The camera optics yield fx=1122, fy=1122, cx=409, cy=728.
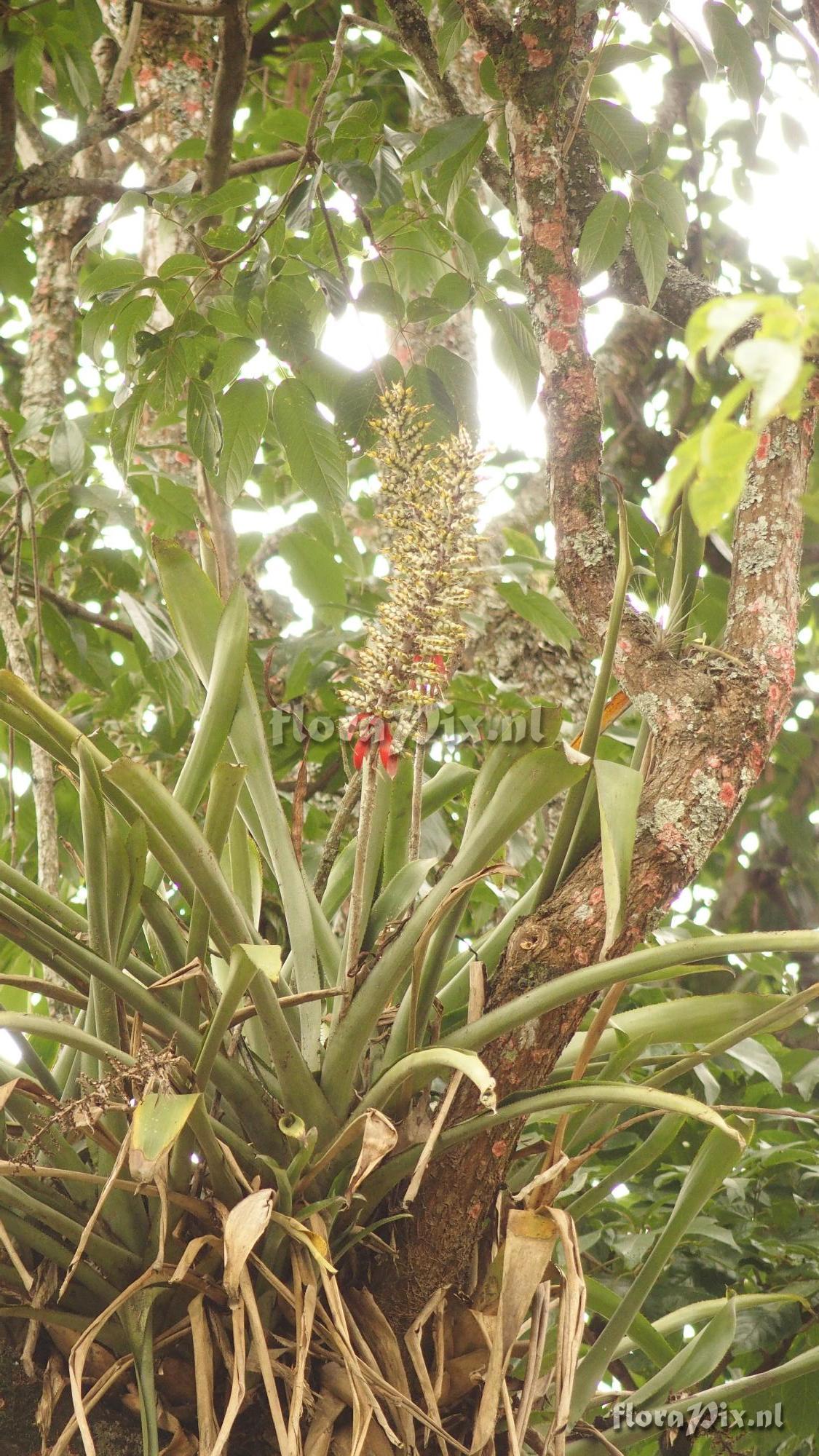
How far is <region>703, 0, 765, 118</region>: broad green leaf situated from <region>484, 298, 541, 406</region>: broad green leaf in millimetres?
304

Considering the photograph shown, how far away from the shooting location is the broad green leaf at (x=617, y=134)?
1.18 m

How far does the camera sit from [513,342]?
1.20 m

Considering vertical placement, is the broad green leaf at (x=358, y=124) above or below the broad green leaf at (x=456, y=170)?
above

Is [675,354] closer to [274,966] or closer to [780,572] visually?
[780,572]

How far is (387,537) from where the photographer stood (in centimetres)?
191

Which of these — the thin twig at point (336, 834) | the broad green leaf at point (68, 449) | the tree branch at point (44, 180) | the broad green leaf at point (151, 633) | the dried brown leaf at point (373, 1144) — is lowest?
the dried brown leaf at point (373, 1144)

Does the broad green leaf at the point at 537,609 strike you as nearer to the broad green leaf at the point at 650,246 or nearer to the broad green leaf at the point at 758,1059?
the broad green leaf at the point at 650,246

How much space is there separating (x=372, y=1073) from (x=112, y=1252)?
213mm

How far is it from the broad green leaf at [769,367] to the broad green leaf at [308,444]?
721mm

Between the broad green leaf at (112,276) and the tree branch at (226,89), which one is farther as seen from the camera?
the tree branch at (226,89)

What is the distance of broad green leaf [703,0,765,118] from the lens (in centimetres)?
111

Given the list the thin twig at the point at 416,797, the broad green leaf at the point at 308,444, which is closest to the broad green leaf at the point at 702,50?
the broad green leaf at the point at 308,444

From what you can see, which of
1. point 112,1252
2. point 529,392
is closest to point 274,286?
point 529,392

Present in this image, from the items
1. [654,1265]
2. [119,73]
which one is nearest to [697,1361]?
[654,1265]
